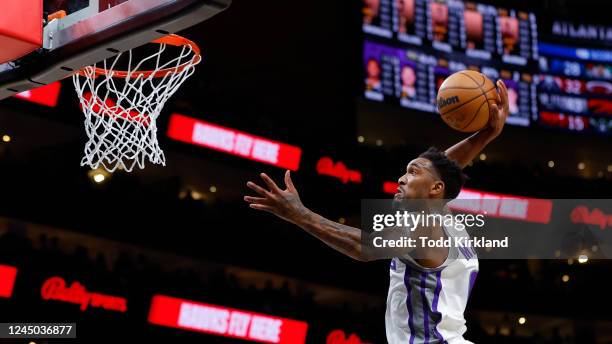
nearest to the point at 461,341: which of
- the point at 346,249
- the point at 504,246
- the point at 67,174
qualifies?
the point at 346,249

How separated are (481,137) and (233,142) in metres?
9.40

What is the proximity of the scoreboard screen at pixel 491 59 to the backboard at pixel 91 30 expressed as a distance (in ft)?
31.4

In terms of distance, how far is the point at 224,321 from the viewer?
1244 centimetres

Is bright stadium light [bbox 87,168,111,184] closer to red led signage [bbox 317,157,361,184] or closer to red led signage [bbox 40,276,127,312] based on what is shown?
red led signage [bbox 40,276,127,312]

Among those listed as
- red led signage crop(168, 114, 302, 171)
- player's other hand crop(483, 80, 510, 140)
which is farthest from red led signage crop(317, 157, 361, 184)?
player's other hand crop(483, 80, 510, 140)

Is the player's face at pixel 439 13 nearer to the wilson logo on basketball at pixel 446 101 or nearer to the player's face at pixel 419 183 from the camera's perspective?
the wilson logo on basketball at pixel 446 101

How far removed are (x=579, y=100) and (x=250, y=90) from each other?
5629 millimetres

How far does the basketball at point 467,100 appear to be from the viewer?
454 centimetres

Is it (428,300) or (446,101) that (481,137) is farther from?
(428,300)

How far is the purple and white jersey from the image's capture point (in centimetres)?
390

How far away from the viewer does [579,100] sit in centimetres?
1507

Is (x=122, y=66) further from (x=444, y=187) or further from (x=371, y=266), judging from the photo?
(x=444, y=187)

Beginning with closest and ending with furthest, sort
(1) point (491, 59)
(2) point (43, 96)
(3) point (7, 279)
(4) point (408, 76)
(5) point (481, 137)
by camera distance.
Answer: (5) point (481, 137)
(3) point (7, 279)
(2) point (43, 96)
(4) point (408, 76)
(1) point (491, 59)

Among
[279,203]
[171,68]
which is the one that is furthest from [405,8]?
[279,203]
